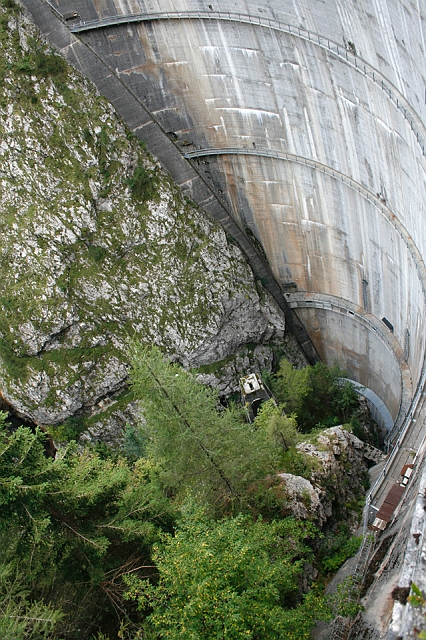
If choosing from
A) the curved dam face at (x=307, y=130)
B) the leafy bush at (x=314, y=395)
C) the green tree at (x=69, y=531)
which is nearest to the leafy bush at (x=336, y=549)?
the green tree at (x=69, y=531)

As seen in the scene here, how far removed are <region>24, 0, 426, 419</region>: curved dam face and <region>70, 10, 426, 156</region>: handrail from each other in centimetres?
7

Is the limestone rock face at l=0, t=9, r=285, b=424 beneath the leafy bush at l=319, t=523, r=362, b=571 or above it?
above

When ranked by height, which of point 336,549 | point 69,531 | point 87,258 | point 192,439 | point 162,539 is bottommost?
point 336,549

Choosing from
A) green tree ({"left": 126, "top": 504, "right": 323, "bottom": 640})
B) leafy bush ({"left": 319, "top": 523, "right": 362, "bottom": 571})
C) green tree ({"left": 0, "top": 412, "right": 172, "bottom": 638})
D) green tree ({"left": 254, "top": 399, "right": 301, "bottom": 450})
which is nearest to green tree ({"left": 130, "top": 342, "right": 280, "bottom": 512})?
green tree ({"left": 0, "top": 412, "right": 172, "bottom": 638})

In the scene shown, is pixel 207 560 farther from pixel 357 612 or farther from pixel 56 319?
pixel 56 319

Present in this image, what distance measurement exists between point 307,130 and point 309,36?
474cm

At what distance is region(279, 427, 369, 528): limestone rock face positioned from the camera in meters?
20.1

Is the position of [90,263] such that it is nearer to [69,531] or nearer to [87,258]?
[87,258]

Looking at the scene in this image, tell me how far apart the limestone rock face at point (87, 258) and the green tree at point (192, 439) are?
700 inches

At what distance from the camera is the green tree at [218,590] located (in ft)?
41.3

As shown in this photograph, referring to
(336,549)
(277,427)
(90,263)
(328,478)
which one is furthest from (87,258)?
(336,549)

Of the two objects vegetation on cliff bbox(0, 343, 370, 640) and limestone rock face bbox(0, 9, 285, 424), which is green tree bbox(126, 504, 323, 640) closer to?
vegetation on cliff bbox(0, 343, 370, 640)

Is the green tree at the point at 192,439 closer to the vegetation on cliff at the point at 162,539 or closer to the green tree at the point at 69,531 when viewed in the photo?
the vegetation on cliff at the point at 162,539

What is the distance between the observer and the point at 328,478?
2247 cm
